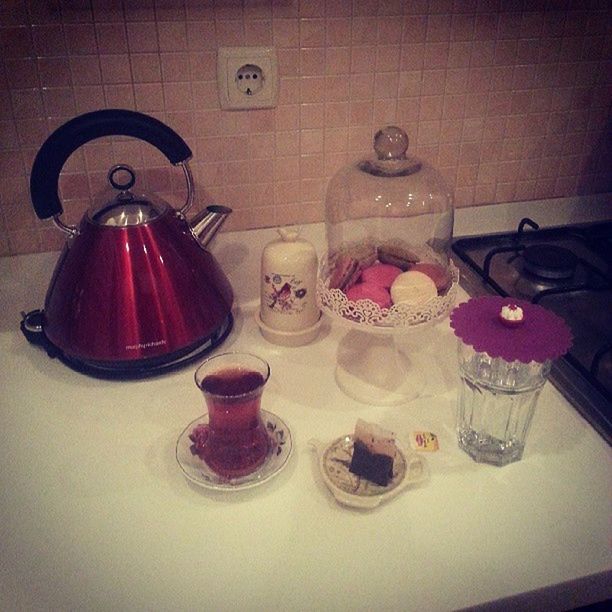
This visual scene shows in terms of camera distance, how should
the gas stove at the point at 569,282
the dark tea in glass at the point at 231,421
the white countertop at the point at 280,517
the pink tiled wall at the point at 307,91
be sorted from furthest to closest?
1. the pink tiled wall at the point at 307,91
2. the gas stove at the point at 569,282
3. the dark tea in glass at the point at 231,421
4. the white countertop at the point at 280,517

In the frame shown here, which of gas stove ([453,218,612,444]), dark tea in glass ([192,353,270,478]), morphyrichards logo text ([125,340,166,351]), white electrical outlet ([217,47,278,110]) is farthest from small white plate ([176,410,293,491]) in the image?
white electrical outlet ([217,47,278,110])

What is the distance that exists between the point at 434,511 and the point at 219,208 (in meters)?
0.47

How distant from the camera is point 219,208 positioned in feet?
2.91

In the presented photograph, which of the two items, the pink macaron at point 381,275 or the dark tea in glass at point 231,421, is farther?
the pink macaron at point 381,275

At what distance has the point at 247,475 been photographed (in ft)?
2.26

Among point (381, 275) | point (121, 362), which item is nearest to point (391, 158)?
point (381, 275)

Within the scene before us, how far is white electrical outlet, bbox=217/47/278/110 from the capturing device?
0.95 metres

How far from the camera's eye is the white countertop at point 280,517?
1.92ft

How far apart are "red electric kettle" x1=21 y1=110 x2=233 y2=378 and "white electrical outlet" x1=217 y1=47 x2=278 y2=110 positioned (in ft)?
0.62

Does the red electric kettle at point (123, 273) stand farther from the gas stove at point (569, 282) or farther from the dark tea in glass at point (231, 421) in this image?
the gas stove at point (569, 282)

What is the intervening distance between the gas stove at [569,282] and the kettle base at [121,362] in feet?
1.37

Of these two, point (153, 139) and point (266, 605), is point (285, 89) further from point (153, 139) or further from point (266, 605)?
point (266, 605)

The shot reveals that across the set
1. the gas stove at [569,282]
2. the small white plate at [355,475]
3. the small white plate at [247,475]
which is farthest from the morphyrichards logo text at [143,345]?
the gas stove at [569,282]

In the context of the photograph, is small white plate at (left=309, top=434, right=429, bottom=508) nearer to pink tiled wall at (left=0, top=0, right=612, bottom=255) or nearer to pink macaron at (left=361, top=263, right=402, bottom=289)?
→ pink macaron at (left=361, top=263, right=402, bottom=289)
